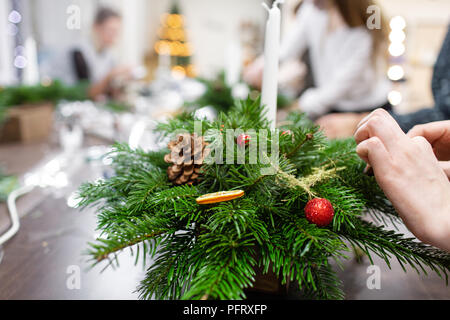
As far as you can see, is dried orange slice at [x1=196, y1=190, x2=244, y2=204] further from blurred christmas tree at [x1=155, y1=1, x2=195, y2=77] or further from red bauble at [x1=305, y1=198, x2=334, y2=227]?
blurred christmas tree at [x1=155, y1=1, x2=195, y2=77]

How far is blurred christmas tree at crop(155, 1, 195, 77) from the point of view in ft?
19.9

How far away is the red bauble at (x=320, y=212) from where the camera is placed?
313 millimetres

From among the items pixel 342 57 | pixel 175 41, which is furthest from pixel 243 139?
pixel 175 41

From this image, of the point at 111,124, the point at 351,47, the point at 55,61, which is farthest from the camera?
the point at 55,61

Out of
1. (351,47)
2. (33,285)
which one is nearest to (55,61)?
(351,47)

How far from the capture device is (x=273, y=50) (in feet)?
1.34

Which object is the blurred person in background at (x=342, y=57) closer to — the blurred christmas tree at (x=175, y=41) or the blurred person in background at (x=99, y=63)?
the blurred person in background at (x=99, y=63)

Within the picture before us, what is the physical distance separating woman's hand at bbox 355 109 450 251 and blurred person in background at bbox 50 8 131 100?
68.9 inches

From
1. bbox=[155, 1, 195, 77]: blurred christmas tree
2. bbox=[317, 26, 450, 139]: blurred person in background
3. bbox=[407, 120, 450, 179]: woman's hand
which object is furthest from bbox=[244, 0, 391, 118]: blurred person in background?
bbox=[155, 1, 195, 77]: blurred christmas tree

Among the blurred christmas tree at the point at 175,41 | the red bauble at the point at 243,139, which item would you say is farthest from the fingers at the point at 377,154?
the blurred christmas tree at the point at 175,41

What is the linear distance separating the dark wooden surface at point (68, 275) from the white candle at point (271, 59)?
26 cm

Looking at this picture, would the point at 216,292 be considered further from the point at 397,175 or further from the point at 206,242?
the point at 397,175

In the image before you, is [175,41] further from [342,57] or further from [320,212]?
[320,212]
